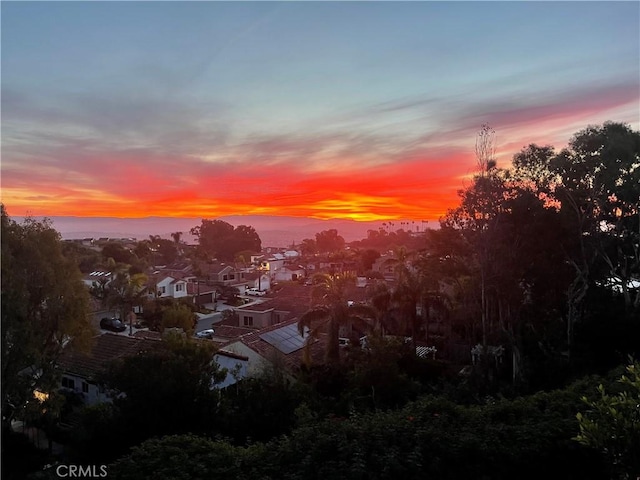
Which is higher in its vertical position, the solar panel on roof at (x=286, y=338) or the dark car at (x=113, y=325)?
the solar panel on roof at (x=286, y=338)

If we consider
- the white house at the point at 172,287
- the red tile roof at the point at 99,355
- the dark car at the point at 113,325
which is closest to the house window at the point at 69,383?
the red tile roof at the point at 99,355

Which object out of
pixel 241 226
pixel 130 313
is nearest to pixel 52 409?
pixel 130 313

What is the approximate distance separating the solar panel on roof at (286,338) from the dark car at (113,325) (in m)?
11.2

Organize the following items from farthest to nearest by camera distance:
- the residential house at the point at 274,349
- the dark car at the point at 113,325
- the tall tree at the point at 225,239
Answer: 1. the tall tree at the point at 225,239
2. the dark car at the point at 113,325
3. the residential house at the point at 274,349

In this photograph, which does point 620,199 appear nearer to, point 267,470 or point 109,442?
point 267,470

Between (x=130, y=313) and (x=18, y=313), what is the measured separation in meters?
17.9

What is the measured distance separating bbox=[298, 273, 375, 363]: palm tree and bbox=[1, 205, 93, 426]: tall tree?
7.55m

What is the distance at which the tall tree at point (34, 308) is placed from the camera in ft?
29.4

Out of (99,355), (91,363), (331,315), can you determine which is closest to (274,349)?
(331,315)

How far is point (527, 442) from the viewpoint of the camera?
6703 millimetres

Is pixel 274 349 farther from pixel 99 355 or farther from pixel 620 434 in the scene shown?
pixel 620 434

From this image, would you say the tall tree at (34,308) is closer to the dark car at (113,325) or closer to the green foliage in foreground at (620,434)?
the green foliage in foreground at (620,434)

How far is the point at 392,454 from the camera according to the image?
613 cm

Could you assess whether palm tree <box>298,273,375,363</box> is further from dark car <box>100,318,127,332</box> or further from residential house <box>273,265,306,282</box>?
residential house <box>273,265,306,282</box>
